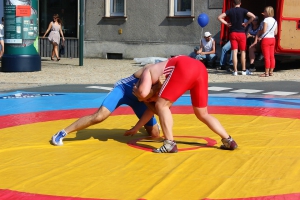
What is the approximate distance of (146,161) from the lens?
695cm

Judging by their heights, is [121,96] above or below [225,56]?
above

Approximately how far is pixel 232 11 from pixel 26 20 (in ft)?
19.8

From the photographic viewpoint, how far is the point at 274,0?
74.2 feet

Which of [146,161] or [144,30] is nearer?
[146,161]

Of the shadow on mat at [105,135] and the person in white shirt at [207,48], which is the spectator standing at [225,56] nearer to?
the person in white shirt at [207,48]

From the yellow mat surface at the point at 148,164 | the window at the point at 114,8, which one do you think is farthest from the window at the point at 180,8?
the yellow mat surface at the point at 148,164

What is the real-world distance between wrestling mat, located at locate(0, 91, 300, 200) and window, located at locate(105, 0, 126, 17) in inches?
645

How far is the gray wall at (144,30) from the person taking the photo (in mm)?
24281

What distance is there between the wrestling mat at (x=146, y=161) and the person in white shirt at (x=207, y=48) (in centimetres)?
979

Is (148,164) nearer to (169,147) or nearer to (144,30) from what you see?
(169,147)

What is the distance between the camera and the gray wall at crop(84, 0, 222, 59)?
24281 mm

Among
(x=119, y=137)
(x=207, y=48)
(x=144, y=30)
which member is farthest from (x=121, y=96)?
(x=144, y=30)

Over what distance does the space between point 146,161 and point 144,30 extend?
19075mm

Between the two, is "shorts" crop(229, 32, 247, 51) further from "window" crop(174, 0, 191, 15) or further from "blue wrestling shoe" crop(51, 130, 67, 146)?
"blue wrestling shoe" crop(51, 130, 67, 146)
